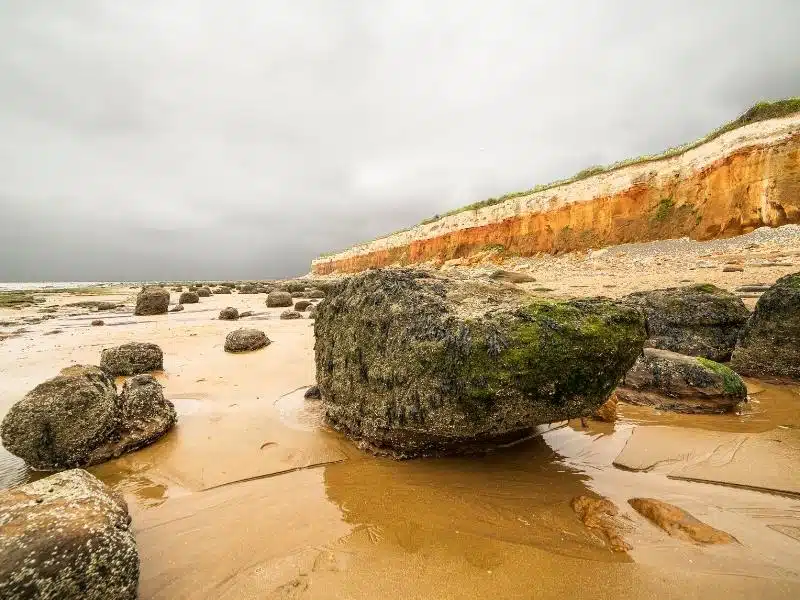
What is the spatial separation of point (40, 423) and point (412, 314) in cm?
371

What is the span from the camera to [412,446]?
3727 mm

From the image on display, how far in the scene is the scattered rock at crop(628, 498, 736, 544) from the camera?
245 centimetres

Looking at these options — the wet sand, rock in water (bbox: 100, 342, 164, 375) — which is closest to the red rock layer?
the wet sand

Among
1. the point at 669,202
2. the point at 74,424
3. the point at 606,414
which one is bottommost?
the point at 606,414

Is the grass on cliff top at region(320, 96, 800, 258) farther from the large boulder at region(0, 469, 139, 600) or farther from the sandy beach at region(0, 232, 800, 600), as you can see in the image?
the large boulder at region(0, 469, 139, 600)

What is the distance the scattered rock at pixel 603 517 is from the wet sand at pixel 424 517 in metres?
0.05

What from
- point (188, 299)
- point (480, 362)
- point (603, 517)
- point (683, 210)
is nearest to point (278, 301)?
point (188, 299)

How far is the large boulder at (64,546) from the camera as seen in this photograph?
6.10 feet

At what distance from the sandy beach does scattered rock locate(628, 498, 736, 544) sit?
0.07 metres

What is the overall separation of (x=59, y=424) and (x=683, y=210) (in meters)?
29.8

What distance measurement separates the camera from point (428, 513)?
9.48 feet

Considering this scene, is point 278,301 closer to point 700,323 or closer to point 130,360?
point 130,360

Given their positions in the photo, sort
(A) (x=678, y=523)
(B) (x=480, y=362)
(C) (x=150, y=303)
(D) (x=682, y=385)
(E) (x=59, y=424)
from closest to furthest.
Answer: (A) (x=678, y=523), (B) (x=480, y=362), (E) (x=59, y=424), (D) (x=682, y=385), (C) (x=150, y=303)

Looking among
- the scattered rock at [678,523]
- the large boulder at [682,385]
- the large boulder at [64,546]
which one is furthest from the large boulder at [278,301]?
the scattered rock at [678,523]
